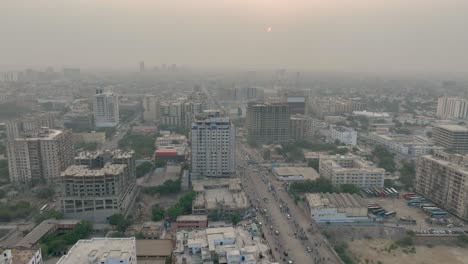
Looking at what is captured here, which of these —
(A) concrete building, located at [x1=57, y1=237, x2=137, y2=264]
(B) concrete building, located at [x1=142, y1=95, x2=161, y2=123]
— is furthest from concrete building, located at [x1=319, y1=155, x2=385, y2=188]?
(B) concrete building, located at [x1=142, y1=95, x2=161, y2=123]

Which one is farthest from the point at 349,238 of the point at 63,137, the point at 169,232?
the point at 63,137

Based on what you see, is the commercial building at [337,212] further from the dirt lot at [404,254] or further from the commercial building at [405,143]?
the commercial building at [405,143]

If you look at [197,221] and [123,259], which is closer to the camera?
[123,259]

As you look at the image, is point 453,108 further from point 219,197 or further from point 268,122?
point 219,197

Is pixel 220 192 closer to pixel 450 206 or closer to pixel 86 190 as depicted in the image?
pixel 86 190

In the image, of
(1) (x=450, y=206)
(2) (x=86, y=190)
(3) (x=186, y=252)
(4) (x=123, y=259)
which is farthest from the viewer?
(1) (x=450, y=206)

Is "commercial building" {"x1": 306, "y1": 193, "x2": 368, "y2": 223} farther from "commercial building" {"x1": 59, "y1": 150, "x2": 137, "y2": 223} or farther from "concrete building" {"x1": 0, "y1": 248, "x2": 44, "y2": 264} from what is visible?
"concrete building" {"x1": 0, "y1": 248, "x2": 44, "y2": 264}
